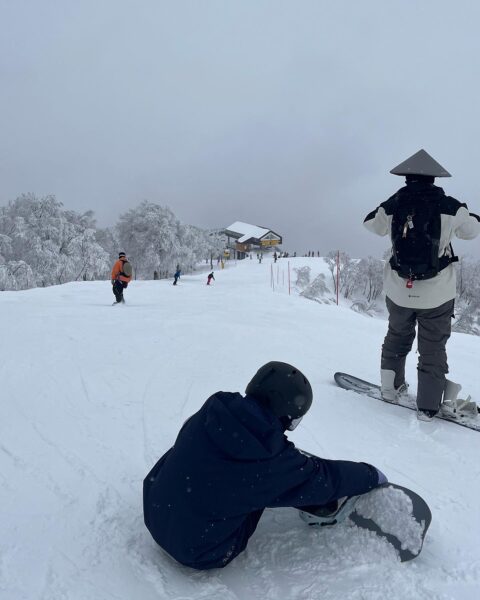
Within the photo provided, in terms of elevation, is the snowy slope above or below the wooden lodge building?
below

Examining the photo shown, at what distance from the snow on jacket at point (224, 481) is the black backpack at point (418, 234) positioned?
2286mm

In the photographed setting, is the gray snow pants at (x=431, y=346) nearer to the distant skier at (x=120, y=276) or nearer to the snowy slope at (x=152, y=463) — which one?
the snowy slope at (x=152, y=463)

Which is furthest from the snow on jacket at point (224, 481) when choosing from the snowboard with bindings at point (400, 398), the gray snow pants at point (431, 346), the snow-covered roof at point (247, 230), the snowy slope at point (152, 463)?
the snow-covered roof at point (247, 230)

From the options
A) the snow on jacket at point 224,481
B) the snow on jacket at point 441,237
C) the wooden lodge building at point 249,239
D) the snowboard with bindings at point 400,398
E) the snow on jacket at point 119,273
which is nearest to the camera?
the snow on jacket at point 224,481

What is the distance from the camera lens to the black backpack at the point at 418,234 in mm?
3543

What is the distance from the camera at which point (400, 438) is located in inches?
135

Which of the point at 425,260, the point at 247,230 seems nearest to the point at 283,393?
the point at 425,260

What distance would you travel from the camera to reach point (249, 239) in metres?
97.1

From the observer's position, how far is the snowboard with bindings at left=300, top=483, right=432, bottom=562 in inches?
80.8

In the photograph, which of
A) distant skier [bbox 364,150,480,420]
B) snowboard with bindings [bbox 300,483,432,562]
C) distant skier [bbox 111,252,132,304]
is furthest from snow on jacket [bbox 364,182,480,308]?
distant skier [bbox 111,252,132,304]

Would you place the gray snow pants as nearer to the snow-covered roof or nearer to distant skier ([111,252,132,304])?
distant skier ([111,252,132,304])

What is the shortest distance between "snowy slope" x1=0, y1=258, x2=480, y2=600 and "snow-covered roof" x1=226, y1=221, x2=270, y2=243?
9211 centimetres

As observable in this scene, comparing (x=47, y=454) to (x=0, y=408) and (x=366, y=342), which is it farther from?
(x=366, y=342)

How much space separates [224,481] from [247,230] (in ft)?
336
